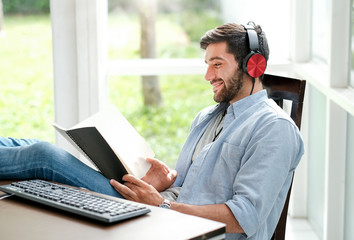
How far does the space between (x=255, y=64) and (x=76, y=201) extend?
0.80 meters

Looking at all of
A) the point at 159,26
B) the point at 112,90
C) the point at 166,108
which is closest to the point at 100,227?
the point at 166,108

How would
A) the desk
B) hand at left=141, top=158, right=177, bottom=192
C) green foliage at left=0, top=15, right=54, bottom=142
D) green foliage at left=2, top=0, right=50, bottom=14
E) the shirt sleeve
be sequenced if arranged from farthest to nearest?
1. green foliage at left=0, top=15, right=54, bottom=142
2. green foliage at left=2, top=0, right=50, bottom=14
3. hand at left=141, top=158, right=177, bottom=192
4. the shirt sleeve
5. the desk

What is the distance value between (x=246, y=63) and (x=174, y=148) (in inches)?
115

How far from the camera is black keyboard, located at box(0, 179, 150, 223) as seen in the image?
4.59ft

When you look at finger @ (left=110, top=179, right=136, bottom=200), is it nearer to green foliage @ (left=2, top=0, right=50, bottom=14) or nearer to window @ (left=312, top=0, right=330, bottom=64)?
window @ (left=312, top=0, right=330, bottom=64)

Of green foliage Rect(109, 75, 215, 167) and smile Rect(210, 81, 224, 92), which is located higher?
smile Rect(210, 81, 224, 92)

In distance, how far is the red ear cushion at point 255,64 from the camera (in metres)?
1.99

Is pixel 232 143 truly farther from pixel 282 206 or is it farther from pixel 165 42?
pixel 165 42

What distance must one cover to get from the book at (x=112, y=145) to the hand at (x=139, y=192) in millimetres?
86

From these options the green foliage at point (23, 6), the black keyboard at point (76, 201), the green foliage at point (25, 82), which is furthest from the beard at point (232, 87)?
the green foliage at point (25, 82)

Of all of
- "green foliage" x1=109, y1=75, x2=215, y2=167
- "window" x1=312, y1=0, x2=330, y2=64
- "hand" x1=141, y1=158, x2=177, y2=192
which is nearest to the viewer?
"hand" x1=141, y1=158, x2=177, y2=192

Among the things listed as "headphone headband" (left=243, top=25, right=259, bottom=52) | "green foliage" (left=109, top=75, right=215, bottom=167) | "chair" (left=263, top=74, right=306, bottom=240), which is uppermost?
"headphone headband" (left=243, top=25, right=259, bottom=52)

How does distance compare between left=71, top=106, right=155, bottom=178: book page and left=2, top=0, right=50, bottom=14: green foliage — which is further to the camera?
left=2, top=0, right=50, bottom=14: green foliage

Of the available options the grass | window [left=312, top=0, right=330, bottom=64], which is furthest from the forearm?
window [left=312, top=0, right=330, bottom=64]
